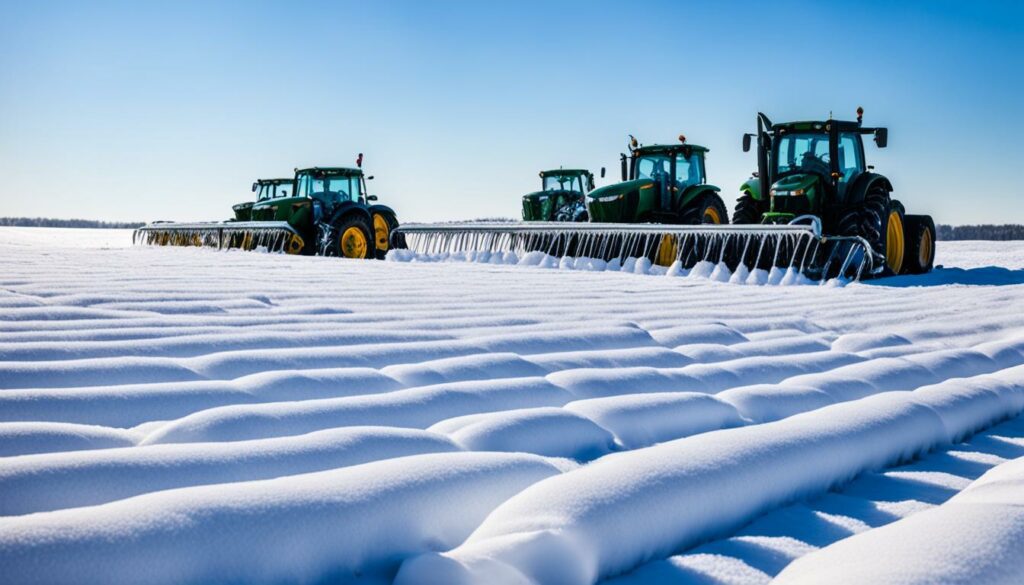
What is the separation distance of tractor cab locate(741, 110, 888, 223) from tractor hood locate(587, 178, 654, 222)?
77.6 inches

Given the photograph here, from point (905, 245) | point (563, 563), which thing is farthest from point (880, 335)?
point (905, 245)

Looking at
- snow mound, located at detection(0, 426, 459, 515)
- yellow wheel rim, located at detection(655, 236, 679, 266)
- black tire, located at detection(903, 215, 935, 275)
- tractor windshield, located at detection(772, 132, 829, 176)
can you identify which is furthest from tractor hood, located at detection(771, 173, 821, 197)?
snow mound, located at detection(0, 426, 459, 515)

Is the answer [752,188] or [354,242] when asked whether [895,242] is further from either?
[354,242]

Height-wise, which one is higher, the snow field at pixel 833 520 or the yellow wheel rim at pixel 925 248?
the yellow wheel rim at pixel 925 248

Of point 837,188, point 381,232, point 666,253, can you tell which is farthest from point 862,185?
point 381,232

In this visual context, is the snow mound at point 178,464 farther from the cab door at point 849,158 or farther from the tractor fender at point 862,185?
the cab door at point 849,158

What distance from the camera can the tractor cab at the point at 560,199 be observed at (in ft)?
55.6

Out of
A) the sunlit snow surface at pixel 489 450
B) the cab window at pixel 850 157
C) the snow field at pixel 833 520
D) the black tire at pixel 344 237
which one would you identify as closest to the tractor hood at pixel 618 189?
the cab window at pixel 850 157

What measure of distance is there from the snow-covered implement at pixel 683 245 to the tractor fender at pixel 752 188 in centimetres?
154

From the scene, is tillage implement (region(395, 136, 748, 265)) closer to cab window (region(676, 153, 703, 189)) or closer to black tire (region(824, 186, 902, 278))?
cab window (region(676, 153, 703, 189))

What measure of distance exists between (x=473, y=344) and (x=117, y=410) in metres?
1.25

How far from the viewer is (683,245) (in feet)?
32.6

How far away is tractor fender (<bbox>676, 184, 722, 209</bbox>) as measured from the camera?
12.7 metres

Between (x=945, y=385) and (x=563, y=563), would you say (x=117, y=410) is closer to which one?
(x=563, y=563)
